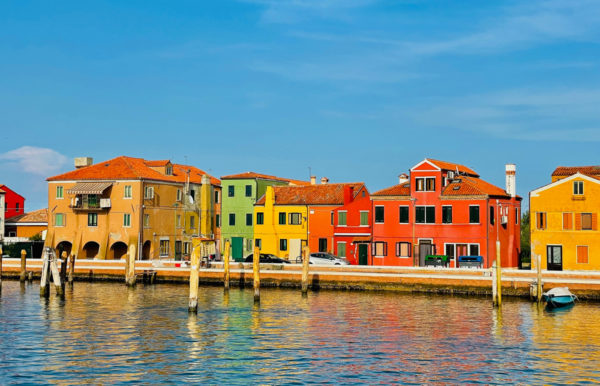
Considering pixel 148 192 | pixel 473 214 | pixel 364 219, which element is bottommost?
pixel 364 219

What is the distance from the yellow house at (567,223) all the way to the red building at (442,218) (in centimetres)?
407

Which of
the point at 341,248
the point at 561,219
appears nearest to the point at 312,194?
the point at 341,248

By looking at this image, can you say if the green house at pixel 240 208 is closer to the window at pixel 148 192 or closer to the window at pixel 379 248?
the window at pixel 148 192

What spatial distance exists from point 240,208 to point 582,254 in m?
36.2

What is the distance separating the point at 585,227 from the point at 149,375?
44.5 meters

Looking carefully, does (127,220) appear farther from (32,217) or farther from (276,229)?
(32,217)

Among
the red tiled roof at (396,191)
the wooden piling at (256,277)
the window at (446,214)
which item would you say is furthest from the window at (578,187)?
the wooden piling at (256,277)

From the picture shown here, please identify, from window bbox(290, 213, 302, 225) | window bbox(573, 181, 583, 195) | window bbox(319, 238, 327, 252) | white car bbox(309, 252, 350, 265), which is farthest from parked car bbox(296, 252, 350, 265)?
window bbox(573, 181, 583, 195)

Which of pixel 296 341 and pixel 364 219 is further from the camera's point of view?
pixel 364 219

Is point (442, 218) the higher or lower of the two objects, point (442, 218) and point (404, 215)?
the lower

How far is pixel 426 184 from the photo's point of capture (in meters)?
70.1

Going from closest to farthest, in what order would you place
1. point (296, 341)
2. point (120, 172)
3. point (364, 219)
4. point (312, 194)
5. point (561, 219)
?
point (296, 341), point (561, 219), point (364, 219), point (312, 194), point (120, 172)

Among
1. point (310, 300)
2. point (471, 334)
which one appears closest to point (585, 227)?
point (310, 300)

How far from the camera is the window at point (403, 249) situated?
70375 millimetres
